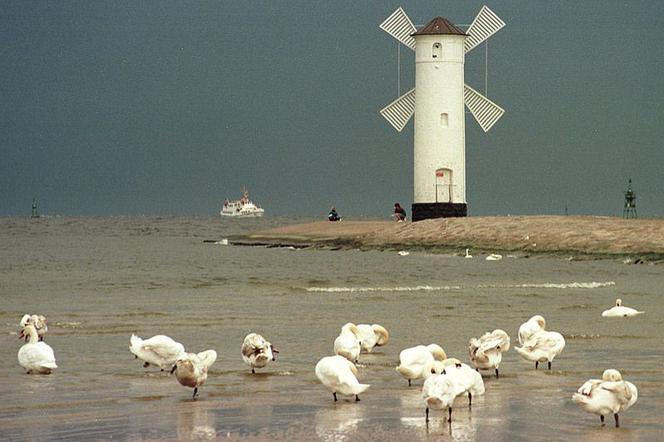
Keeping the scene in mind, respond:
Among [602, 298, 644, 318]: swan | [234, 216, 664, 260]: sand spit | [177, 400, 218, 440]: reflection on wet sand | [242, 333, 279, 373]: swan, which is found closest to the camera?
[177, 400, 218, 440]: reflection on wet sand

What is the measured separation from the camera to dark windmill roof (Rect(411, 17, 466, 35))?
48.9 m

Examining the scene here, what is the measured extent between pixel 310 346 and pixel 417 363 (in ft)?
11.3

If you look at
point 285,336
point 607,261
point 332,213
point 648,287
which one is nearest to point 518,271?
point 607,261

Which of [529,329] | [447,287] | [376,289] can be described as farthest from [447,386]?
[447,287]

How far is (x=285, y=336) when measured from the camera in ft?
51.4

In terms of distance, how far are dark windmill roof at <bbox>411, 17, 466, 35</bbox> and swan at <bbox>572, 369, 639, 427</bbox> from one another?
40058 mm

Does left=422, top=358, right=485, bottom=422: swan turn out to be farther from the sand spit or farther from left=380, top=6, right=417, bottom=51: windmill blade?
left=380, top=6, right=417, bottom=51: windmill blade

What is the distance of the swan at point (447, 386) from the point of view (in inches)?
371

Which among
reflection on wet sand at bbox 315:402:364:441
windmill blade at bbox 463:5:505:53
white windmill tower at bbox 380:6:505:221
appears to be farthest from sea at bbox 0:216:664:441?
windmill blade at bbox 463:5:505:53

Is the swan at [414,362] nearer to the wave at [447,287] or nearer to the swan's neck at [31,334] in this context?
the swan's neck at [31,334]

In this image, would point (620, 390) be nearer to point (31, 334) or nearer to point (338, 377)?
point (338, 377)

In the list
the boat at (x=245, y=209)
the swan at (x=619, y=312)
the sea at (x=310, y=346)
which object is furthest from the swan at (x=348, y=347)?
the boat at (x=245, y=209)

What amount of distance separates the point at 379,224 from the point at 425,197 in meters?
1.97

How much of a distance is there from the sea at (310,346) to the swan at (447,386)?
0.57ft
